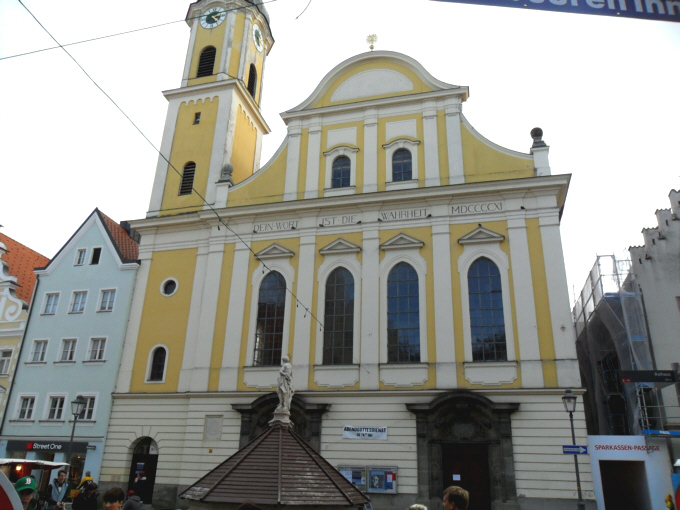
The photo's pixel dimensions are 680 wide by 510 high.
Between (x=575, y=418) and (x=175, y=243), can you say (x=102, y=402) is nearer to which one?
(x=175, y=243)

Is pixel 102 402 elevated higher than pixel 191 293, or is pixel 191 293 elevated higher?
pixel 191 293

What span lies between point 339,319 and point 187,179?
34.2ft

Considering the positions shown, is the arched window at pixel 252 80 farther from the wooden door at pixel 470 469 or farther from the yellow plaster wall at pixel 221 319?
the wooden door at pixel 470 469

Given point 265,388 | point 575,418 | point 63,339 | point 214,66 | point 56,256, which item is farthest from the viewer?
point 214,66

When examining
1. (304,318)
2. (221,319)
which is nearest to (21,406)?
(221,319)

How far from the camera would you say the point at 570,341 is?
17641 mm

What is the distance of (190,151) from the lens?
26281 millimetres

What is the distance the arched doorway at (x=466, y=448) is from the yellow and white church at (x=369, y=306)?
46 millimetres

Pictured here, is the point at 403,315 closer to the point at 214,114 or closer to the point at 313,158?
the point at 313,158

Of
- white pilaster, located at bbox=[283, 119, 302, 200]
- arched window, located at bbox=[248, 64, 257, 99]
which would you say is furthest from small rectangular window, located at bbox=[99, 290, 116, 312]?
arched window, located at bbox=[248, 64, 257, 99]

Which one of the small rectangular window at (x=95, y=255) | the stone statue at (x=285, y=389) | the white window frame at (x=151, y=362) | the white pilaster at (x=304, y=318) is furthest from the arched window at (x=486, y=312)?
the small rectangular window at (x=95, y=255)

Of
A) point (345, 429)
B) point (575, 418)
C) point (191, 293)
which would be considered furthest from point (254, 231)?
point (575, 418)

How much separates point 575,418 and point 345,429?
708 cm

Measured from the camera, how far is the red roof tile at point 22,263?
2778 centimetres
